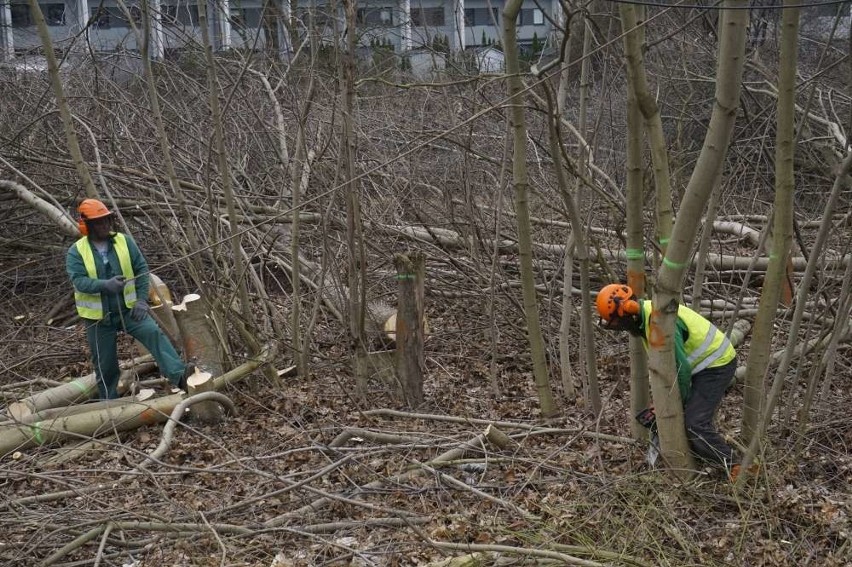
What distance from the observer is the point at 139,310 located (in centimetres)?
682

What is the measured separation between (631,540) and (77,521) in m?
2.64

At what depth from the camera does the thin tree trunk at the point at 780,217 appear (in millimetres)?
4156

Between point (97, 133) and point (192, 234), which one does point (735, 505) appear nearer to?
point (192, 234)

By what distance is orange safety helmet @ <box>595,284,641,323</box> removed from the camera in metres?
4.52

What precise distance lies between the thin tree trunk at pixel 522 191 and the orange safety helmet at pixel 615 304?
962mm

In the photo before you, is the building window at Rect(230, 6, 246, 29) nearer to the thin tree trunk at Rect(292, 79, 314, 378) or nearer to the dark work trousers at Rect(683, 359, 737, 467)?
the thin tree trunk at Rect(292, 79, 314, 378)

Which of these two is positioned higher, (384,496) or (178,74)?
(178,74)

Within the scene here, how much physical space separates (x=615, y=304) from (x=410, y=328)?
7.46 ft

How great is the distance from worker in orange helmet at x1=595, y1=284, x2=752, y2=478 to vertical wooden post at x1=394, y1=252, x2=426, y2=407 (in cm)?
200

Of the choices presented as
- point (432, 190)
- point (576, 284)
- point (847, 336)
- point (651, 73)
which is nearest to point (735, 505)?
point (847, 336)

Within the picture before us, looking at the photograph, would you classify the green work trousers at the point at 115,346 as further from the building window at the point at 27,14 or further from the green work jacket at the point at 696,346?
the building window at the point at 27,14

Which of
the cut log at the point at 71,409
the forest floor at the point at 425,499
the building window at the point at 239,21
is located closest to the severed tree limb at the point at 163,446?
the forest floor at the point at 425,499

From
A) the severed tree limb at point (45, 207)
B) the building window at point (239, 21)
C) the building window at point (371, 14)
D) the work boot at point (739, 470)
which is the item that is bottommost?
the work boot at point (739, 470)

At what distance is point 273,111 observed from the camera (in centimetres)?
981
